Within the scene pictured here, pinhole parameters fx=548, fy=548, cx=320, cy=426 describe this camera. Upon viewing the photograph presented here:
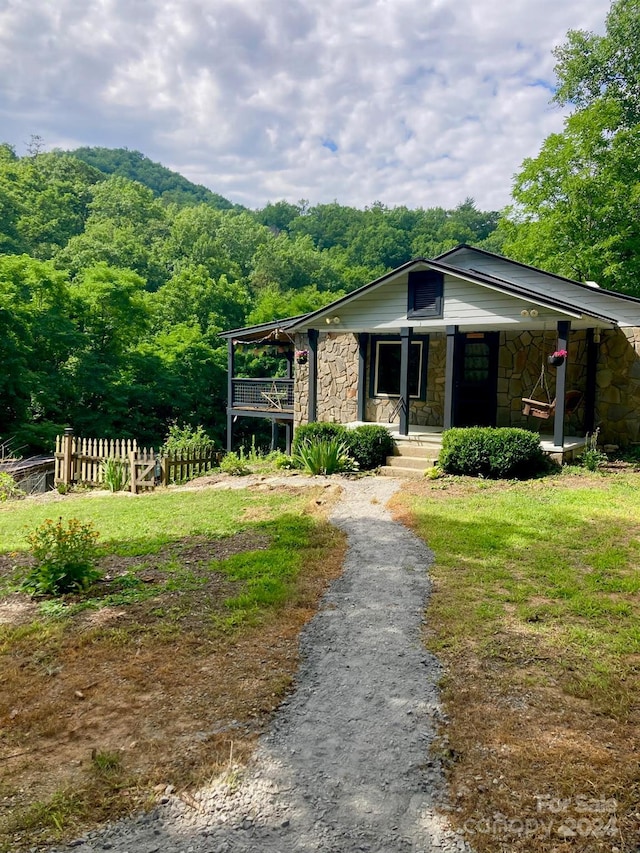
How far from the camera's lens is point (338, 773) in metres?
2.63

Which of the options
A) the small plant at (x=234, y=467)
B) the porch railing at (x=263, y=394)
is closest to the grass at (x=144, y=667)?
the small plant at (x=234, y=467)

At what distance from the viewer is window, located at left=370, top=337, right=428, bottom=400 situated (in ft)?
48.4

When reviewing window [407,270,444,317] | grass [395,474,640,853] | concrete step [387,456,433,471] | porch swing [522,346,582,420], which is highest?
window [407,270,444,317]

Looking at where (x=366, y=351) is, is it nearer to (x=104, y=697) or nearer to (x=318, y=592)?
(x=318, y=592)

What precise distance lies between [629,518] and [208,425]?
22.2m

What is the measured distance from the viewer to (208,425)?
27266 mm

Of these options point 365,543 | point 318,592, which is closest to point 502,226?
point 365,543

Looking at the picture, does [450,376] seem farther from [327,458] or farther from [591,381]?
[591,381]

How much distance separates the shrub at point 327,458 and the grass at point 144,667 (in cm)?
434

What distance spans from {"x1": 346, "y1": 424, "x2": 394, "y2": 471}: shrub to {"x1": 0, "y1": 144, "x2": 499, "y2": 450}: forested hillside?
41.9 ft

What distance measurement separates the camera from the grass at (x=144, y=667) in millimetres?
2537

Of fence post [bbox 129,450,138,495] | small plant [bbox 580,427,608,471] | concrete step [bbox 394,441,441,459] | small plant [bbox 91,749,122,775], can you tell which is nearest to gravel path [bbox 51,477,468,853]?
small plant [bbox 91,749,122,775]

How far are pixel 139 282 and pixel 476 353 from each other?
16913 millimetres

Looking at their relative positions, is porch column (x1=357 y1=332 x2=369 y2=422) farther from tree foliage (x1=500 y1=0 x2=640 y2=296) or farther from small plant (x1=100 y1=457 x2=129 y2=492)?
tree foliage (x1=500 y1=0 x2=640 y2=296)
